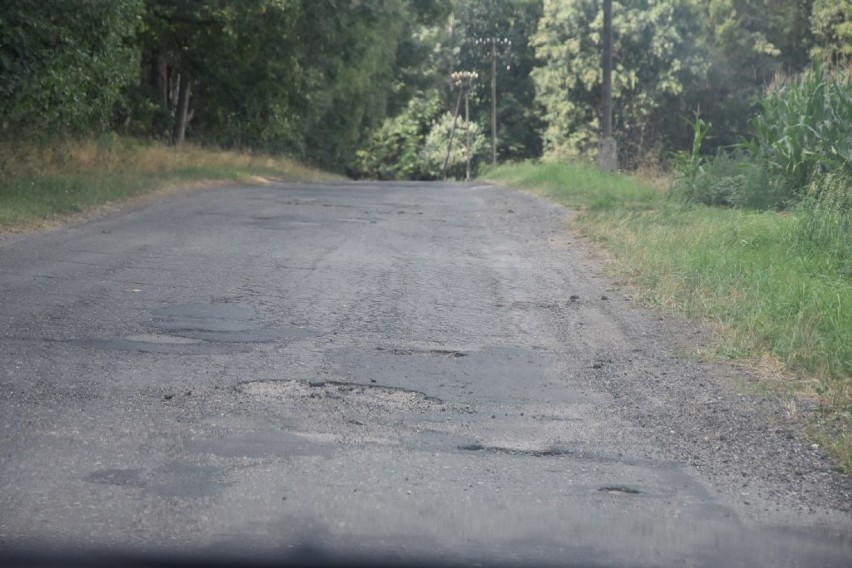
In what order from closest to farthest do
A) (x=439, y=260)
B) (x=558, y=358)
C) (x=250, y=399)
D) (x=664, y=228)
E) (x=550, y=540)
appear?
(x=550, y=540) → (x=250, y=399) → (x=558, y=358) → (x=439, y=260) → (x=664, y=228)

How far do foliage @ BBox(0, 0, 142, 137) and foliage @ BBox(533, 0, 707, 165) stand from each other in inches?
1057

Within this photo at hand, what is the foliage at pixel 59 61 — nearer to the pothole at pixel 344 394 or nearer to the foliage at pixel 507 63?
the pothole at pixel 344 394

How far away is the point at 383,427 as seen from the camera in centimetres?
581

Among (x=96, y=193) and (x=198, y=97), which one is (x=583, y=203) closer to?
(x=96, y=193)

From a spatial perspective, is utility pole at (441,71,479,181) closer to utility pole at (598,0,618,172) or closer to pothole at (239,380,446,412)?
utility pole at (598,0,618,172)

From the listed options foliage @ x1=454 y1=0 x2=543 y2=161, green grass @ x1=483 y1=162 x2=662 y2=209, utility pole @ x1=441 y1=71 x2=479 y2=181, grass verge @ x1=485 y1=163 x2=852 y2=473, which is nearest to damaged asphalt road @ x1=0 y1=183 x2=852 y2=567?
grass verge @ x1=485 y1=163 x2=852 y2=473

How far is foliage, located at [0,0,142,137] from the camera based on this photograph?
16.1 metres

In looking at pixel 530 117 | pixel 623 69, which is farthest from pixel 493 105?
pixel 623 69

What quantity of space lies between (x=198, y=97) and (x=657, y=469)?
33.2 metres

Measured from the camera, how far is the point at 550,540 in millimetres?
4387

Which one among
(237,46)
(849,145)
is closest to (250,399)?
(849,145)

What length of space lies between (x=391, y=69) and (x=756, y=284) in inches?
1598

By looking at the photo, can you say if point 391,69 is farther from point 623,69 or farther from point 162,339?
point 162,339

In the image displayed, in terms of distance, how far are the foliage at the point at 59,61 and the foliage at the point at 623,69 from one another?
88.1 feet
